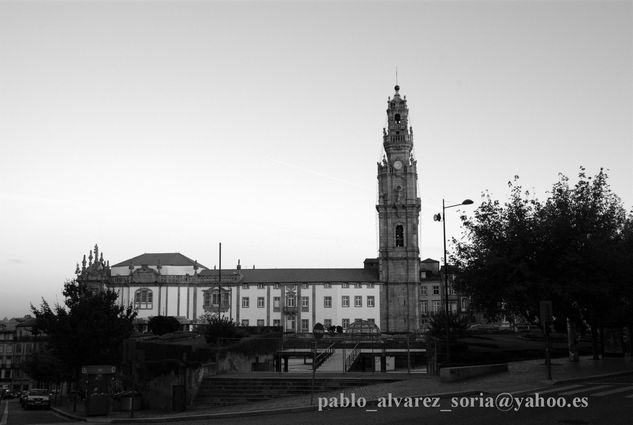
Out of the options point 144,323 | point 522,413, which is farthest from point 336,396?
point 144,323

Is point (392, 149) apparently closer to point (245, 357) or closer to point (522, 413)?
point (245, 357)

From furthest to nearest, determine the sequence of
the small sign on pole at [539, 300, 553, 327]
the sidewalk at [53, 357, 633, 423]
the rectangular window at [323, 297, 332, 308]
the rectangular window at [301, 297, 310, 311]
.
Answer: the rectangular window at [301, 297, 310, 311] → the rectangular window at [323, 297, 332, 308] → the small sign on pole at [539, 300, 553, 327] → the sidewalk at [53, 357, 633, 423]

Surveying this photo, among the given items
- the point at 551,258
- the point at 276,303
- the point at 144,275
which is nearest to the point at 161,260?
the point at 144,275

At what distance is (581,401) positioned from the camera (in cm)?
1672

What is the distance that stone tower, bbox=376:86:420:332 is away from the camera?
87.1 m

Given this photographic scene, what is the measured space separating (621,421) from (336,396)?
902 cm

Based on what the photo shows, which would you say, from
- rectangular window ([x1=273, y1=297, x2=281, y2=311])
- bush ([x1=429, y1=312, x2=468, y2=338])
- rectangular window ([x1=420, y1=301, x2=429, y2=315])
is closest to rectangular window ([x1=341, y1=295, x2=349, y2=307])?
rectangular window ([x1=273, y1=297, x2=281, y2=311])

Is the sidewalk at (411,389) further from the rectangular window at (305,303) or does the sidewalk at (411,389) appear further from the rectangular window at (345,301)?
the rectangular window at (305,303)

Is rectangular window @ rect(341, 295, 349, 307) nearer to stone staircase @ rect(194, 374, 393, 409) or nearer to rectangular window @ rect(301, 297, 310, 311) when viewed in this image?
rectangular window @ rect(301, 297, 310, 311)

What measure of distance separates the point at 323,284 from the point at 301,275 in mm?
3976

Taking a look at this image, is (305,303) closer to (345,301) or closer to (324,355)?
(345,301)

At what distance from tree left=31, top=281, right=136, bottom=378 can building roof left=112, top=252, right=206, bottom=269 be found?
66353mm

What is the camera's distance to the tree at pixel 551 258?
92.8 feet

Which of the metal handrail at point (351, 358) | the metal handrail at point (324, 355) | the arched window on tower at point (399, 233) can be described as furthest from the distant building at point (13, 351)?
the metal handrail at point (351, 358)
